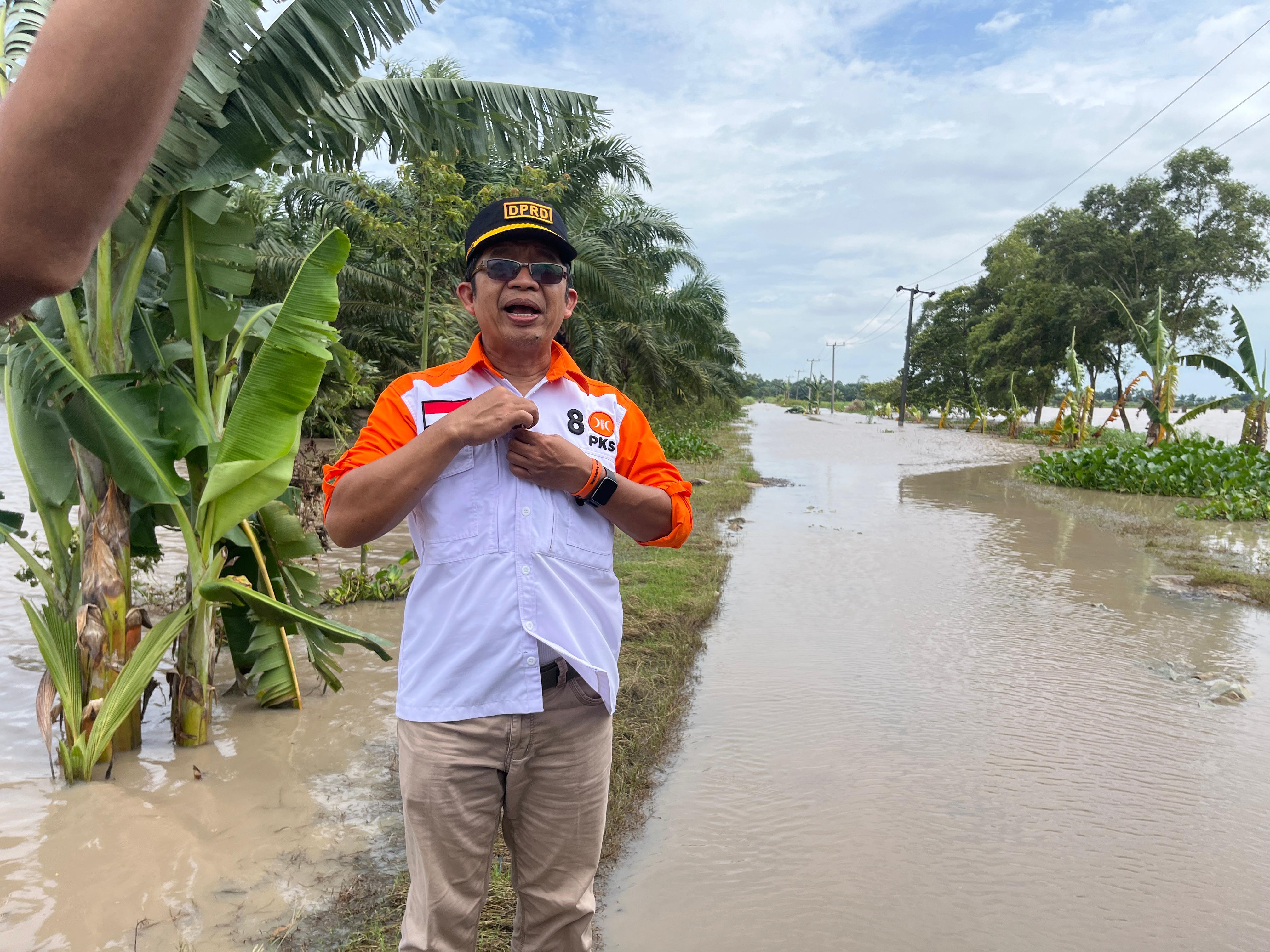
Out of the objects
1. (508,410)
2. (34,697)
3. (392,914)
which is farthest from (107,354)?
(508,410)

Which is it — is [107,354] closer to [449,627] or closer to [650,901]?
[449,627]

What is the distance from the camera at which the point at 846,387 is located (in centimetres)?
15875

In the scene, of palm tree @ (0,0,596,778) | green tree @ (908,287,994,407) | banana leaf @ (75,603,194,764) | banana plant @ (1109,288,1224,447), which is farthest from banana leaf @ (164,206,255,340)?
green tree @ (908,287,994,407)

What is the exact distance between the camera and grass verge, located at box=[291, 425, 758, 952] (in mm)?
2916

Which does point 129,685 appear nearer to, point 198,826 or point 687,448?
point 198,826

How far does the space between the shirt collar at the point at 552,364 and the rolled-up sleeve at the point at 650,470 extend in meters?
0.16

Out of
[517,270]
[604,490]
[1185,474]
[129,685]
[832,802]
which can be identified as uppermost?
[517,270]

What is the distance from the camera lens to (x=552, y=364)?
230 centimetres

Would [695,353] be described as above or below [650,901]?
above

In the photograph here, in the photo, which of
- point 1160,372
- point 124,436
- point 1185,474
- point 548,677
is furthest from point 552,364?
point 1160,372

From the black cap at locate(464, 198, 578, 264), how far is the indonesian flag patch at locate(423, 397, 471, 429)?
37cm

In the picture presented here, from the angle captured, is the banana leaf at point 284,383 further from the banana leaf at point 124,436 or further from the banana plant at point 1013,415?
the banana plant at point 1013,415

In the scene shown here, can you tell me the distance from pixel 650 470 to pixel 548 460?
37cm

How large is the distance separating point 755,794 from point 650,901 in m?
1.01
